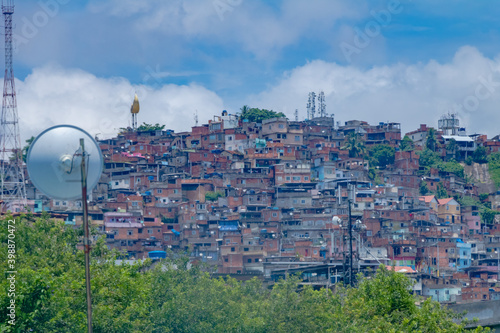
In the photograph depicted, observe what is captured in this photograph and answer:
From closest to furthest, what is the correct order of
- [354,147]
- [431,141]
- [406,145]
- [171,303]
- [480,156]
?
[171,303] → [354,147] → [406,145] → [480,156] → [431,141]

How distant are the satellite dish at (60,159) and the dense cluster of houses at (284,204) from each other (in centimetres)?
3186

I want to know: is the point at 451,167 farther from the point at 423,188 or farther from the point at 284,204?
the point at 284,204

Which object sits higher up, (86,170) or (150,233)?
(86,170)

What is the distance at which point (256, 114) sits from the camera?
69938 millimetres

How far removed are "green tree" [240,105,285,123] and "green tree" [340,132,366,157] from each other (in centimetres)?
623

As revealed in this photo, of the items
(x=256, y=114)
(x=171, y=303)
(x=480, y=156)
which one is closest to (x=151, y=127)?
(x=256, y=114)

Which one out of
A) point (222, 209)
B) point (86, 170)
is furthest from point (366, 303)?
point (222, 209)

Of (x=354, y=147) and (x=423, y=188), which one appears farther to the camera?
(x=354, y=147)

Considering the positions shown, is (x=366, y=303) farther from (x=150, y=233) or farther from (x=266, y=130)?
(x=266, y=130)

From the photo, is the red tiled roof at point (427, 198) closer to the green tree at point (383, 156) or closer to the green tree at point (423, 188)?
the green tree at point (423, 188)

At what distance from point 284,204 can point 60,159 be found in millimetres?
48027

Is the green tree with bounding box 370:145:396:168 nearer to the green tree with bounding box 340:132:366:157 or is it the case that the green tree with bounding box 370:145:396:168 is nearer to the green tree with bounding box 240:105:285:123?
the green tree with bounding box 340:132:366:157

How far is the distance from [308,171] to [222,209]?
27.6 feet

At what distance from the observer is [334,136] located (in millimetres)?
69875
